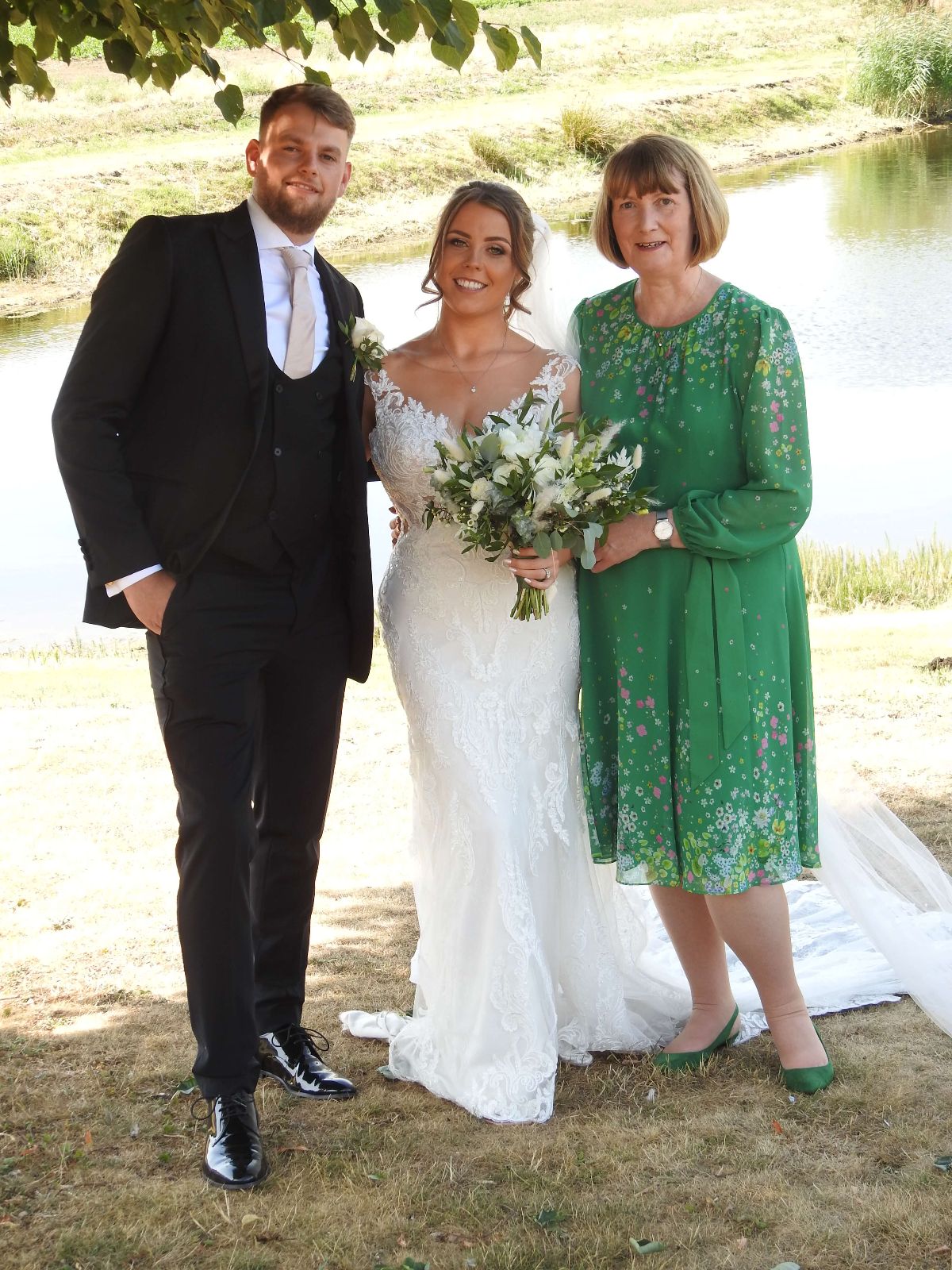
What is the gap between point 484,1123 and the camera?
347cm

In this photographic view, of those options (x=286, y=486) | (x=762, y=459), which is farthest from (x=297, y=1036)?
(x=762, y=459)

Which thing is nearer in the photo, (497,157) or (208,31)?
(208,31)

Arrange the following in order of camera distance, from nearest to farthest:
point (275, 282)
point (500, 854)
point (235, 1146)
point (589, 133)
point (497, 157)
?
point (235, 1146) < point (275, 282) < point (500, 854) < point (497, 157) < point (589, 133)

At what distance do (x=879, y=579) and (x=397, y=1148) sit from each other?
8.08 m

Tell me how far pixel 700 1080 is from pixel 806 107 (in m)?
27.4

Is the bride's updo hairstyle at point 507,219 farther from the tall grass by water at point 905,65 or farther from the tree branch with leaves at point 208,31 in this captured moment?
the tall grass by water at point 905,65

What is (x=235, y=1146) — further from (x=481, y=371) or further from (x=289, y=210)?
(x=289, y=210)

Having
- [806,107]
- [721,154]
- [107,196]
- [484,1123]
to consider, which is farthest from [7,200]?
[484,1123]

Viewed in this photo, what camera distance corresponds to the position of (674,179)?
133 inches

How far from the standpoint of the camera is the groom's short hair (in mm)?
3410

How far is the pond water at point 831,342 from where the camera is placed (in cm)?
1462

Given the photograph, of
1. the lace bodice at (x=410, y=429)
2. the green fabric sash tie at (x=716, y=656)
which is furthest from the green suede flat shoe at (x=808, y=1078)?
the lace bodice at (x=410, y=429)

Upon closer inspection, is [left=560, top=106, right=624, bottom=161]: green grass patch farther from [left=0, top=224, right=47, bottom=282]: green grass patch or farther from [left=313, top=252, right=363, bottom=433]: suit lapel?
[left=313, top=252, right=363, bottom=433]: suit lapel

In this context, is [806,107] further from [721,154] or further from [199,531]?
[199,531]
